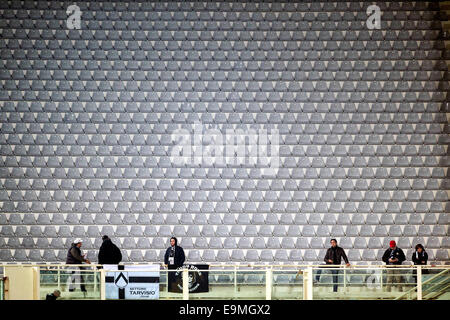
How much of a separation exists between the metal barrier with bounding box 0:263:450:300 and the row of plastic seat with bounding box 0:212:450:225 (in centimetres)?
375

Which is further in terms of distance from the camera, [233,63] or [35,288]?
[233,63]

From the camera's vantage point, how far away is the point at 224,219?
48.7ft

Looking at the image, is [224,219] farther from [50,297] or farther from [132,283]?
[50,297]

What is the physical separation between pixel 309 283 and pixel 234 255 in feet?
13.0

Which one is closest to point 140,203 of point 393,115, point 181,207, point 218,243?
point 181,207

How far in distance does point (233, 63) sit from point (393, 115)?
348 cm

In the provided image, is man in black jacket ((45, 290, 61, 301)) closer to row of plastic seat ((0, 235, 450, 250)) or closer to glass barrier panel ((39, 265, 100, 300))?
glass barrier panel ((39, 265, 100, 300))

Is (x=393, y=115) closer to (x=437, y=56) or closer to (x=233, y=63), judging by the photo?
(x=437, y=56)

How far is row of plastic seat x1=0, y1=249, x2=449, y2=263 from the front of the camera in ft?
47.7

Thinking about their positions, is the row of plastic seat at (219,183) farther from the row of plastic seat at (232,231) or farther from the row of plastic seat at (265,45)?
the row of plastic seat at (265,45)

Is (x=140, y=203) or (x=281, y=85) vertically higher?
(x=281, y=85)

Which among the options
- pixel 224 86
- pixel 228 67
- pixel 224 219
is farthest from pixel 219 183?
pixel 228 67

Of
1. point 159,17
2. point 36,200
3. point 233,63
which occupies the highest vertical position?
point 159,17

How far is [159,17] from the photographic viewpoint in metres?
15.6
